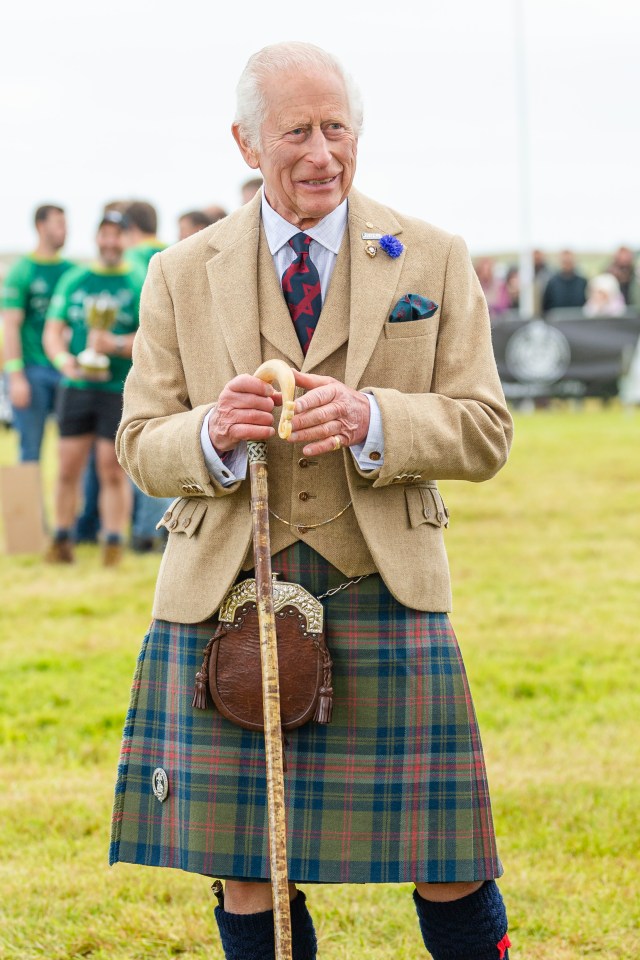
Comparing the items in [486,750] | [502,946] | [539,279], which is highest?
[502,946]

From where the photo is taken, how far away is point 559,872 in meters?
3.85

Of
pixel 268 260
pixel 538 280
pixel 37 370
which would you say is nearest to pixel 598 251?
pixel 538 280

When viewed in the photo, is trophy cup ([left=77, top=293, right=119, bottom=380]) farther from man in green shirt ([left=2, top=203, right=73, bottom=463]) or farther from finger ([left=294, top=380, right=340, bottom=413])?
finger ([left=294, top=380, right=340, bottom=413])

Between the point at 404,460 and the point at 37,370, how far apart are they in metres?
6.48

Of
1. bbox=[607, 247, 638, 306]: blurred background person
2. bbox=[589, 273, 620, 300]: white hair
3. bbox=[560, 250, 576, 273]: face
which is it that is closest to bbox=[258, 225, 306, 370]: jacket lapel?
bbox=[589, 273, 620, 300]: white hair

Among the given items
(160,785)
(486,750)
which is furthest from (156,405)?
(486,750)

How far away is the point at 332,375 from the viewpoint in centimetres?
261

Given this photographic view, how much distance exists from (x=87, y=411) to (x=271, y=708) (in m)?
5.54

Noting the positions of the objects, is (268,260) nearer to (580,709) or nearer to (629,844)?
(629,844)

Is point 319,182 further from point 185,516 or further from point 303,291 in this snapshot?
point 185,516

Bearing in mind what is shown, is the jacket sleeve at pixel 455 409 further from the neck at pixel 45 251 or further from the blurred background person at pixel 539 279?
the blurred background person at pixel 539 279

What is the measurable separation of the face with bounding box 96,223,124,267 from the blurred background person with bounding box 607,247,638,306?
1129cm

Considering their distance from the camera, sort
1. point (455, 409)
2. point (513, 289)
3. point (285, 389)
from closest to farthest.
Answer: point (285, 389)
point (455, 409)
point (513, 289)

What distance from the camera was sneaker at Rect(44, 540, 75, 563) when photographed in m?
8.17
